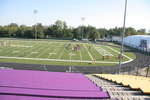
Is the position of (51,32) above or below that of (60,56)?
above

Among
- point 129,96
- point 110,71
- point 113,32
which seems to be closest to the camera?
point 129,96

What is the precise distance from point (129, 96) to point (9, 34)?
305 feet

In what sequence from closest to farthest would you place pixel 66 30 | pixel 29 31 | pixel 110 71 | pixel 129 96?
pixel 129 96
pixel 110 71
pixel 29 31
pixel 66 30

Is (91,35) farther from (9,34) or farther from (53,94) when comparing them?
(53,94)

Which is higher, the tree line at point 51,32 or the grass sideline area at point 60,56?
the tree line at point 51,32

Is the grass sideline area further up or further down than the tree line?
further down

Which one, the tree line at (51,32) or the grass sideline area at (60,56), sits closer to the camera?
the grass sideline area at (60,56)

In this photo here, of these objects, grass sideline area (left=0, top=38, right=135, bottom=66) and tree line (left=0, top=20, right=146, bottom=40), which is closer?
grass sideline area (left=0, top=38, right=135, bottom=66)

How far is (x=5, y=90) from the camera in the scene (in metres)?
6.86

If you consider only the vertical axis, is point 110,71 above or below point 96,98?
below

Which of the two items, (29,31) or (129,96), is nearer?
(129,96)

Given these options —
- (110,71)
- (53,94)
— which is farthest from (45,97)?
(110,71)

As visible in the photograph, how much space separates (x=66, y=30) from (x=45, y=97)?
93852mm

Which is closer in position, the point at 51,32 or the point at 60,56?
the point at 60,56
